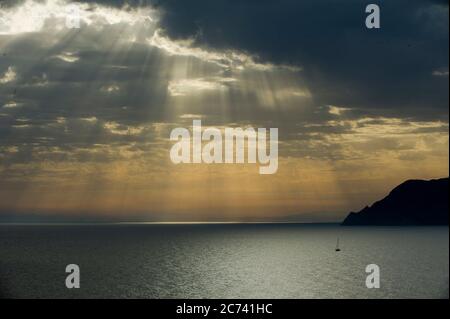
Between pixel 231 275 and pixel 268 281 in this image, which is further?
pixel 231 275

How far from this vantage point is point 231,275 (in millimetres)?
122250
